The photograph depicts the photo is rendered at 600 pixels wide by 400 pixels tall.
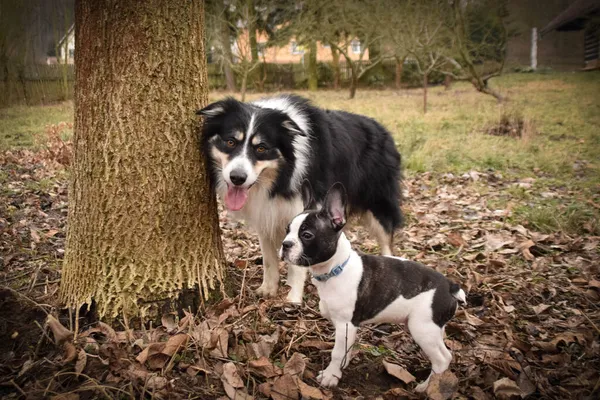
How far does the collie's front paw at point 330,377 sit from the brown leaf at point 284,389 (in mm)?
210

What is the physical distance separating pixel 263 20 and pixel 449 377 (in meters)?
20.2

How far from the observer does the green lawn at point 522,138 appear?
228 inches

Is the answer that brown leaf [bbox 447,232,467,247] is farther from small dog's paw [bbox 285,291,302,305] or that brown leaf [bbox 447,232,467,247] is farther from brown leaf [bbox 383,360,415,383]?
brown leaf [bbox 383,360,415,383]

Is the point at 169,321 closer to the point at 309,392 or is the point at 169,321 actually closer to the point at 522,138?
the point at 309,392

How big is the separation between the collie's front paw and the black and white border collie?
1.06m

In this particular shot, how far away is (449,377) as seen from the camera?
2361mm

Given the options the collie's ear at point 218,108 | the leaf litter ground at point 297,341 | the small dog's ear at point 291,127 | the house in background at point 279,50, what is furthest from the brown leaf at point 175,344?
the house in background at point 279,50

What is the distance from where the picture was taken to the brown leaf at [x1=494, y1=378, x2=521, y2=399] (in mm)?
2320

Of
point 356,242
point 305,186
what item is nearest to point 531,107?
point 356,242

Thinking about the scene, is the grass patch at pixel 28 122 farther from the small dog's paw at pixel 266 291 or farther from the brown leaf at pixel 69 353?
the brown leaf at pixel 69 353

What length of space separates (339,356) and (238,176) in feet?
4.48

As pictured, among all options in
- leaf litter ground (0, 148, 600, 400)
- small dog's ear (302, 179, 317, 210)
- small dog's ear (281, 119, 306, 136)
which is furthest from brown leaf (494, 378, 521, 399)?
small dog's ear (281, 119, 306, 136)

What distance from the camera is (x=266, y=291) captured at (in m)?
3.76

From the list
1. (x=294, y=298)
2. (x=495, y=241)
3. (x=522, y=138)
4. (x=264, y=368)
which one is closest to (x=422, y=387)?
(x=264, y=368)
